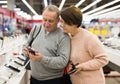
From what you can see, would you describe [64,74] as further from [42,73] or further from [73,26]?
[73,26]

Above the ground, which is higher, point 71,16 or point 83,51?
point 71,16

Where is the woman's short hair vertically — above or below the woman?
above

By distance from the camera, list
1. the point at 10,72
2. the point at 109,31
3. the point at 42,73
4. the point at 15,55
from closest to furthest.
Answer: the point at 42,73 → the point at 10,72 → the point at 15,55 → the point at 109,31

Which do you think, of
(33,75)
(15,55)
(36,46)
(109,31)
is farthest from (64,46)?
(109,31)

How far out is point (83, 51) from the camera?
7.17ft

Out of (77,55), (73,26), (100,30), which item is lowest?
(100,30)

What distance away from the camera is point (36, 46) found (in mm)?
2381

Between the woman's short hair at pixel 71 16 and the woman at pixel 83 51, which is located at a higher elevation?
the woman's short hair at pixel 71 16

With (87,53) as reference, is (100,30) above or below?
below

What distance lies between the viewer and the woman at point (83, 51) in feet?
6.98

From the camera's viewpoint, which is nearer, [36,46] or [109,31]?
[36,46]

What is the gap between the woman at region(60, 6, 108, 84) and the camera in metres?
2.13

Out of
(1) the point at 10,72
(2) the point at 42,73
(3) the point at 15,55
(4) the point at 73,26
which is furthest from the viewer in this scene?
(3) the point at 15,55

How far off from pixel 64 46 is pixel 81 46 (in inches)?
6.3
